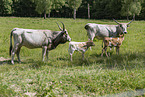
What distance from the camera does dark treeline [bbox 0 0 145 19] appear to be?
4331 centimetres

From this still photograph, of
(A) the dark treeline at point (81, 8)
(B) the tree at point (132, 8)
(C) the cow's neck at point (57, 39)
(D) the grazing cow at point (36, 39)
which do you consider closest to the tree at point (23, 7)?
(A) the dark treeline at point (81, 8)

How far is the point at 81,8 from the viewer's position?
6262cm

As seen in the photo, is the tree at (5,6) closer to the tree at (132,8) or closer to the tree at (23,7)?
the tree at (23,7)

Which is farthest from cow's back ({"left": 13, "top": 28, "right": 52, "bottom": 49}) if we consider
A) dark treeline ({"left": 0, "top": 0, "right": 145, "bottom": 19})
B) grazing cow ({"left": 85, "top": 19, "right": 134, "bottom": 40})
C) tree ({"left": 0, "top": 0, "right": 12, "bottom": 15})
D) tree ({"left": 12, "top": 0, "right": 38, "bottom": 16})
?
tree ({"left": 12, "top": 0, "right": 38, "bottom": 16})

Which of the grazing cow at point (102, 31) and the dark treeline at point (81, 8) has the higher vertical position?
the dark treeline at point (81, 8)

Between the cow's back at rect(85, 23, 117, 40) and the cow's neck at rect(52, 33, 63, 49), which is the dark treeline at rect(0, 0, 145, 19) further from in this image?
the cow's neck at rect(52, 33, 63, 49)

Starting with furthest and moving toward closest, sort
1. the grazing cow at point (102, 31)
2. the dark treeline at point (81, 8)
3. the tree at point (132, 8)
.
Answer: the dark treeline at point (81, 8)
the tree at point (132, 8)
the grazing cow at point (102, 31)

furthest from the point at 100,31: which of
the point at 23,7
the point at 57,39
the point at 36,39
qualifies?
the point at 23,7

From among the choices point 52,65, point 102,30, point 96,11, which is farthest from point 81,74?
point 96,11

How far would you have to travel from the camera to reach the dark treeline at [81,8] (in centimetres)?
4331

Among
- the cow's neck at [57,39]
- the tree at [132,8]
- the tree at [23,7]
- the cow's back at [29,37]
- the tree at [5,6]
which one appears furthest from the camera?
the tree at [23,7]

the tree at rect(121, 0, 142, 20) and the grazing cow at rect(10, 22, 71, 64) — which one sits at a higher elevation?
the tree at rect(121, 0, 142, 20)

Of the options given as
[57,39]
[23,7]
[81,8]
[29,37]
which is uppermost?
[23,7]

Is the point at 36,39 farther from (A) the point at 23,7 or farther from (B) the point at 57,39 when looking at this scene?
(A) the point at 23,7
